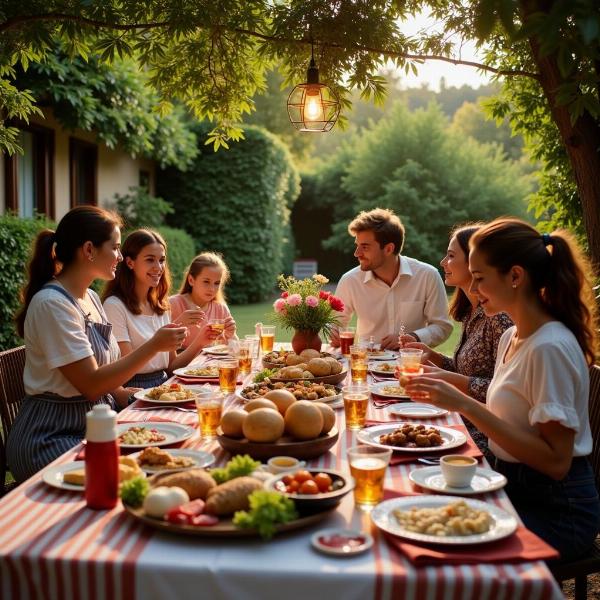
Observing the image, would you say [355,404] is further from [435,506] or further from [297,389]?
[435,506]

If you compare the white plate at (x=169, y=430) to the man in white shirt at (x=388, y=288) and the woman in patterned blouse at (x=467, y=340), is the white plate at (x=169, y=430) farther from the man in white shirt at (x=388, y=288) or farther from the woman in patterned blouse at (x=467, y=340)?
the man in white shirt at (x=388, y=288)

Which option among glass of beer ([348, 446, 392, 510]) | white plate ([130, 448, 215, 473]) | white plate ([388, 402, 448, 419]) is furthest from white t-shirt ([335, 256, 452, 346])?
glass of beer ([348, 446, 392, 510])

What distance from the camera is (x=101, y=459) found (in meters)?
1.89

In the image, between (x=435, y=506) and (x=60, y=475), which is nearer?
(x=435, y=506)

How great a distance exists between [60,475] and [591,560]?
1.83 meters

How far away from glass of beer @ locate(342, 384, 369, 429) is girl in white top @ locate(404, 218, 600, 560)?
33cm

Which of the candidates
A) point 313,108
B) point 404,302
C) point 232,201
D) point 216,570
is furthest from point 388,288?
point 232,201

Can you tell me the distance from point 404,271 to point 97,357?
269 cm

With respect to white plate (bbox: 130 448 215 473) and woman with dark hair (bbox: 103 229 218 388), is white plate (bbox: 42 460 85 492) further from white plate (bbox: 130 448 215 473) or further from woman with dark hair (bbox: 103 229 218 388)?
woman with dark hair (bbox: 103 229 218 388)

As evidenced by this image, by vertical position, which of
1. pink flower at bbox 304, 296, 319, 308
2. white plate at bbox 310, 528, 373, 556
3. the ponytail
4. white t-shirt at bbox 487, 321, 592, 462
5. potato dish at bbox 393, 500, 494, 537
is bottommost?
white plate at bbox 310, 528, 373, 556

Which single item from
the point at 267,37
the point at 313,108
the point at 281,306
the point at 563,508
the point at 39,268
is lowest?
the point at 563,508

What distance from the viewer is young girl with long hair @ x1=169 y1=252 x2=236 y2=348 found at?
5.26 meters

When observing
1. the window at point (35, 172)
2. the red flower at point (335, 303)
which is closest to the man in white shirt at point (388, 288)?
the red flower at point (335, 303)

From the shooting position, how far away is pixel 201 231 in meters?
17.1
